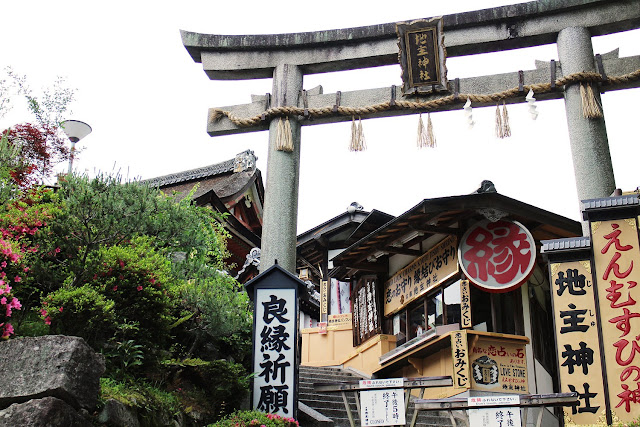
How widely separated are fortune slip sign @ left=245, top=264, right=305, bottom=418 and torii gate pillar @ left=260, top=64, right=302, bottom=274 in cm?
123

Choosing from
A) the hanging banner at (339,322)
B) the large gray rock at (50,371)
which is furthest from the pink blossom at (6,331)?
the hanging banner at (339,322)

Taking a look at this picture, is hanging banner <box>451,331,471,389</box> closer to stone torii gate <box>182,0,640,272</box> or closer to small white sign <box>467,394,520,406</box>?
stone torii gate <box>182,0,640,272</box>

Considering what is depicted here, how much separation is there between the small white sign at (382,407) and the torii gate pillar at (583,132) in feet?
16.5

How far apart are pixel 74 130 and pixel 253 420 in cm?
756

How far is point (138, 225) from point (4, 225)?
6.66ft

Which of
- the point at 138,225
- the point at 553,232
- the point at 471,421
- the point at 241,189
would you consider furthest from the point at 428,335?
the point at 241,189

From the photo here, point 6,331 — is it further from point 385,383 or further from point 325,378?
point 325,378

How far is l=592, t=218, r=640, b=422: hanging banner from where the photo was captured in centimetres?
880

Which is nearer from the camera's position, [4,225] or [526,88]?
[4,225]

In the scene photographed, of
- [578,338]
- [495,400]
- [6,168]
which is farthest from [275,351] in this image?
[6,168]

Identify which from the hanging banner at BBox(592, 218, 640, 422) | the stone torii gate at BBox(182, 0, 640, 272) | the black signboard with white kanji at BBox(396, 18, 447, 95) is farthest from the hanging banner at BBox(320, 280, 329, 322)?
the hanging banner at BBox(592, 218, 640, 422)

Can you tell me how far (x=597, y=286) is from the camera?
948 centimetres

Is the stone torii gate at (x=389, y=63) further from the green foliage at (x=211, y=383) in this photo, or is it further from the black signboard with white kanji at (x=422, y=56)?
the green foliage at (x=211, y=383)

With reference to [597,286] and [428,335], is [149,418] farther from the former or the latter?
[428,335]
